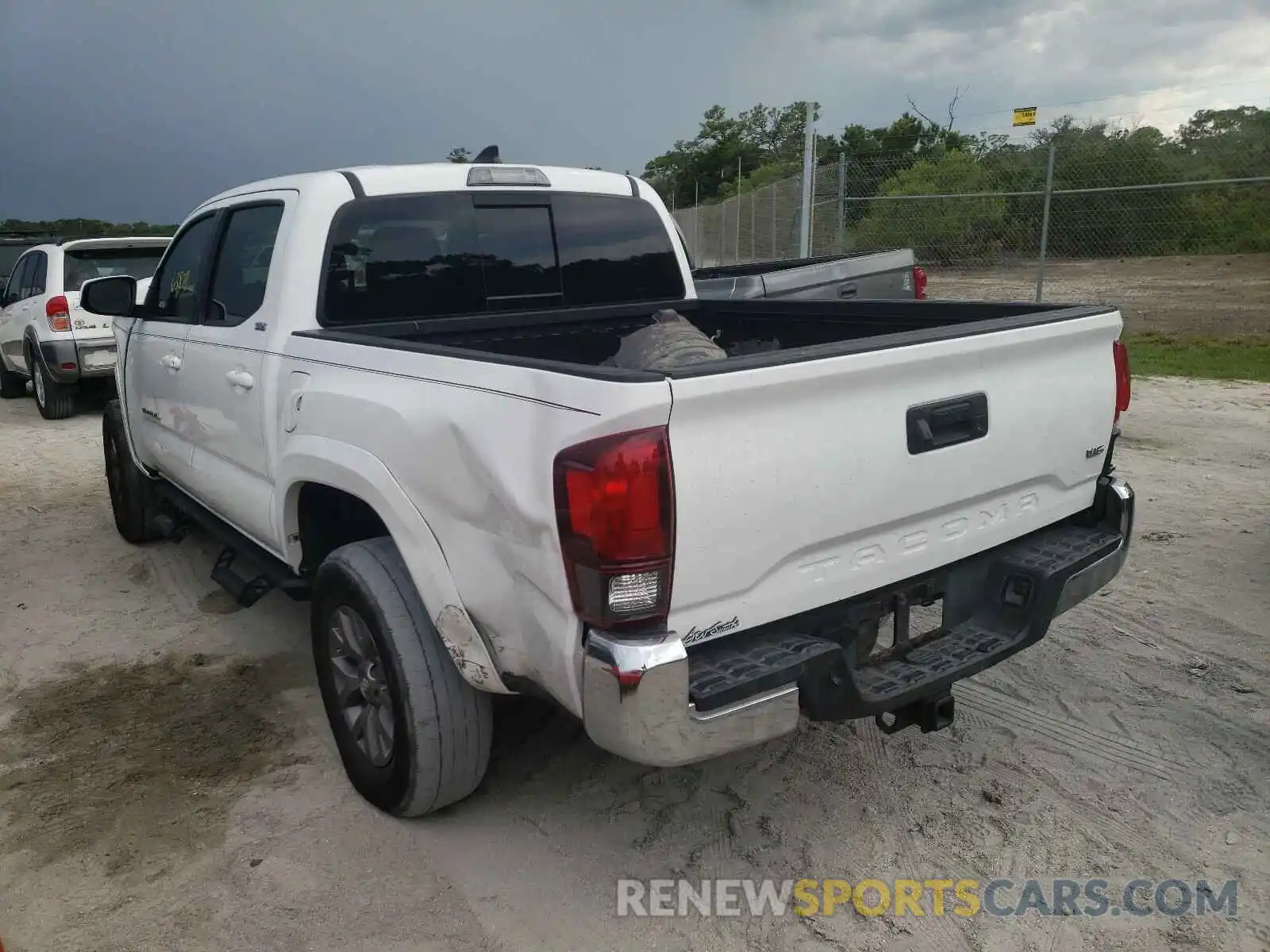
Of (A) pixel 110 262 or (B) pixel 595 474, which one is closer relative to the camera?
(B) pixel 595 474

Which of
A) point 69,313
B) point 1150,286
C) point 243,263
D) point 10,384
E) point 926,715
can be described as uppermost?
point 243,263

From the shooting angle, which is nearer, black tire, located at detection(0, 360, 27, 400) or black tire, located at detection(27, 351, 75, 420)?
black tire, located at detection(27, 351, 75, 420)

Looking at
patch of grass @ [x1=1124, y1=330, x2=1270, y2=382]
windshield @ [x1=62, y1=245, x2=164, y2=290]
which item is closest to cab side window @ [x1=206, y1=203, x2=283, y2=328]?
windshield @ [x1=62, y1=245, x2=164, y2=290]

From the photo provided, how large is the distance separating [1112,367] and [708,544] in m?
1.74

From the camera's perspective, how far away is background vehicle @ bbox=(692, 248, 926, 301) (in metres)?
8.02

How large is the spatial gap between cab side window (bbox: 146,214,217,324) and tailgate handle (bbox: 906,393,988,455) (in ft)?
10.3

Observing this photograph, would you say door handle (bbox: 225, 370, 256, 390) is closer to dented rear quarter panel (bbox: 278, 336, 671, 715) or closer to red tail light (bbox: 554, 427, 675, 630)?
dented rear quarter panel (bbox: 278, 336, 671, 715)

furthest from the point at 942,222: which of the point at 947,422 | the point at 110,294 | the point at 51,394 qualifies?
the point at 947,422

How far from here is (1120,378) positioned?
10.8 feet

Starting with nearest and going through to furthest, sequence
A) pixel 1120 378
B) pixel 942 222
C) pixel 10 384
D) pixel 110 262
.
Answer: pixel 1120 378, pixel 110 262, pixel 10 384, pixel 942 222

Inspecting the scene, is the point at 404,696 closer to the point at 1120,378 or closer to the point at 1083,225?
the point at 1120,378

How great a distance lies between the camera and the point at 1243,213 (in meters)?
14.3

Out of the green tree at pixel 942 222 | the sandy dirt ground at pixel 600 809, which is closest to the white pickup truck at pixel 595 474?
the sandy dirt ground at pixel 600 809

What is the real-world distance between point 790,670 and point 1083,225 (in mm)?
14032
